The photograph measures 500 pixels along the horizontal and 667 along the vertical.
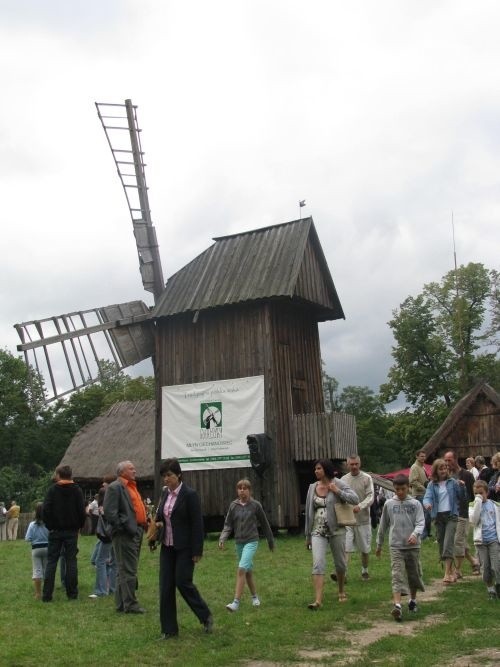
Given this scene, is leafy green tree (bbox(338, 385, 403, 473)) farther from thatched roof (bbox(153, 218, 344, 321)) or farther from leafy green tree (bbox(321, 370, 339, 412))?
thatched roof (bbox(153, 218, 344, 321))

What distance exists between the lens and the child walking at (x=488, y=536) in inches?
430

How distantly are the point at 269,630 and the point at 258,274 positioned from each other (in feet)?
56.2

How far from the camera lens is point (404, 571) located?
1023 cm

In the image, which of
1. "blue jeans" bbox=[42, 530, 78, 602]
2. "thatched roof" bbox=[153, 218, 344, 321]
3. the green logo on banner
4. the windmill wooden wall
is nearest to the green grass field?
"blue jeans" bbox=[42, 530, 78, 602]

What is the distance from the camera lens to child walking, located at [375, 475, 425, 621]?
399 inches

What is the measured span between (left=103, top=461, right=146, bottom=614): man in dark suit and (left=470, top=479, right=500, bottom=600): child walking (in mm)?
4322

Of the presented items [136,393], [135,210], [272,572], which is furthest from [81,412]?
[272,572]

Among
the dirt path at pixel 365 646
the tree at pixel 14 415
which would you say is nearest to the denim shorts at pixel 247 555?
the dirt path at pixel 365 646

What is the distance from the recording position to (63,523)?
12.3 metres

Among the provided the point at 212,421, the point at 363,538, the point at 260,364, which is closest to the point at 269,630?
the point at 363,538

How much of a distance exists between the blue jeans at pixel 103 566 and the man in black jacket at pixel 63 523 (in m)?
0.38

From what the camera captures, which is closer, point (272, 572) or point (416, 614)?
point (416, 614)

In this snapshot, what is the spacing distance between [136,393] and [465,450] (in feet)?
134

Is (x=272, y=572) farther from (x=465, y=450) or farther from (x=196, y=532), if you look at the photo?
(x=465, y=450)
